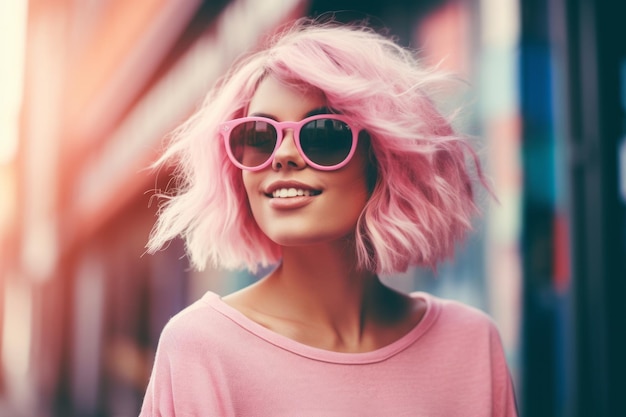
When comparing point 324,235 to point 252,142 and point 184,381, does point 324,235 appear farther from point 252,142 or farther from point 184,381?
point 184,381

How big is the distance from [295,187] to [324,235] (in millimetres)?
100

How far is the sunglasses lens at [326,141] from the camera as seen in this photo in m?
1.25

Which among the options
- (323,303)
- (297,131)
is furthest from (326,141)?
(323,303)

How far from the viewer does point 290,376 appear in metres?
1.23

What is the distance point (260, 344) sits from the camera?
A: 1266mm

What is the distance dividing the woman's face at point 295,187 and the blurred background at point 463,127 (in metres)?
0.38

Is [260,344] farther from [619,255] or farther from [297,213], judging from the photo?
[619,255]

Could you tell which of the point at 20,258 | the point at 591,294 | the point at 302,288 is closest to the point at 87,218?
the point at 20,258

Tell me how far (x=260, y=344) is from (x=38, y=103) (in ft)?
23.0

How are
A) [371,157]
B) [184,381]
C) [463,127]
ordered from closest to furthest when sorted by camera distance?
[184,381]
[371,157]
[463,127]

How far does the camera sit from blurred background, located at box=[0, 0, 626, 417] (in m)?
2.88

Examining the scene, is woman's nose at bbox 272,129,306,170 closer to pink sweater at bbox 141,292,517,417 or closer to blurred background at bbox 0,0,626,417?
pink sweater at bbox 141,292,517,417

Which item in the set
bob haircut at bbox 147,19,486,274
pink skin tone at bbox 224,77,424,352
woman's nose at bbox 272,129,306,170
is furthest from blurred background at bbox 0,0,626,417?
woman's nose at bbox 272,129,306,170

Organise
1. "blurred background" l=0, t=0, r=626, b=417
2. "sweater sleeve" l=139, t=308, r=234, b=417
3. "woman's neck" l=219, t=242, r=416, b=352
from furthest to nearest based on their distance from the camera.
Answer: "blurred background" l=0, t=0, r=626, b=417 < "woman's neck" l=219, t=242, r=416, b=352 < "sweater sleeve" l=139, t=308, r=234, b=417
